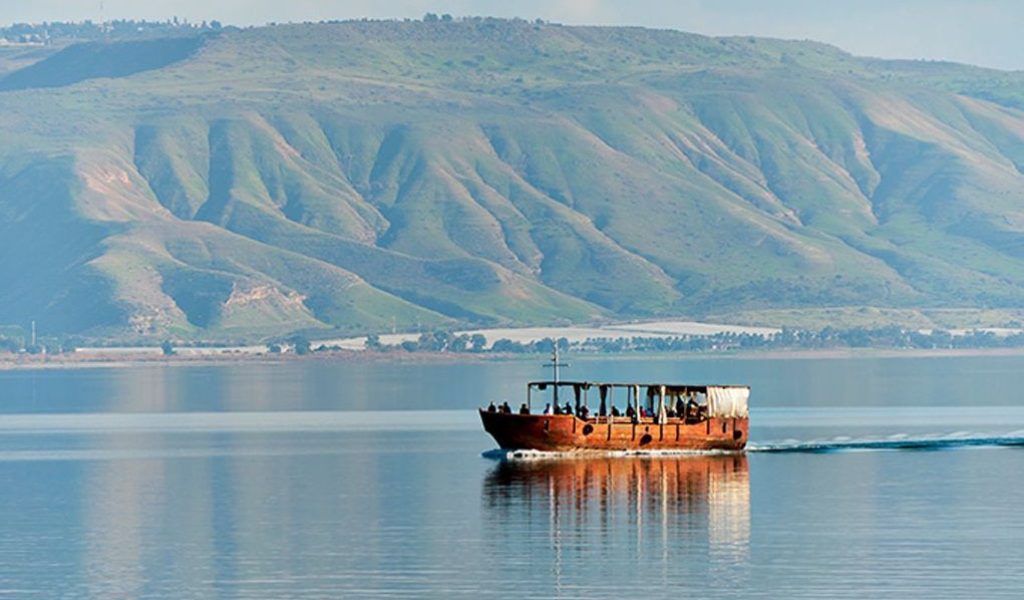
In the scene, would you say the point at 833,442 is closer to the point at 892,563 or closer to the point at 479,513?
the point at 479,513

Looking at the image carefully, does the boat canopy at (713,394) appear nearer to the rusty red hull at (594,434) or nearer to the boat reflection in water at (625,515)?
the rusty red hull at (594,434)

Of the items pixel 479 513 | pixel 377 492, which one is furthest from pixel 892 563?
pixel 377 492

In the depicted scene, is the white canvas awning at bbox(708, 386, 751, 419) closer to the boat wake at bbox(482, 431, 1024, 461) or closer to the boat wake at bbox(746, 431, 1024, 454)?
the boat wake at bbox(482, 431, 1024, 461)

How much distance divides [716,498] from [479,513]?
10.9m

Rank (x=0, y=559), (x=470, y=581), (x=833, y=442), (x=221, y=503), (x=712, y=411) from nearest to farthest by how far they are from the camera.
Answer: (x=470, y=581) < (x=0, y=559) < (x=221, y=503) < (x=712, y=411) < (x=833, y=442)

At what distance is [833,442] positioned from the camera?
146875 mm

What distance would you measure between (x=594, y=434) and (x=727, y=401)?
8.07 metres

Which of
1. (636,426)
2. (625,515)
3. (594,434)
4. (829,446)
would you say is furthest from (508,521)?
(829,446)

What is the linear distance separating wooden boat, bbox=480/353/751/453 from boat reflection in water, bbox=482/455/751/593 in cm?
161

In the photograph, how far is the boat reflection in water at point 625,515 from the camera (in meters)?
85.1

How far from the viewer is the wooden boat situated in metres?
132

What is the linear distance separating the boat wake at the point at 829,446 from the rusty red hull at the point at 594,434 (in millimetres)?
345

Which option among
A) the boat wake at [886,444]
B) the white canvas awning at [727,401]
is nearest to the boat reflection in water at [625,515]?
the white canvas awning at [727,401]

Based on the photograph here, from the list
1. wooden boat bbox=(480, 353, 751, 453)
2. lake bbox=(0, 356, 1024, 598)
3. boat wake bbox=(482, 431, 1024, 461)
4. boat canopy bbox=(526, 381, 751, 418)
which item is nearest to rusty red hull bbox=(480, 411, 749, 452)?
wooden boat bbox=(480, 353, 751, 453)
